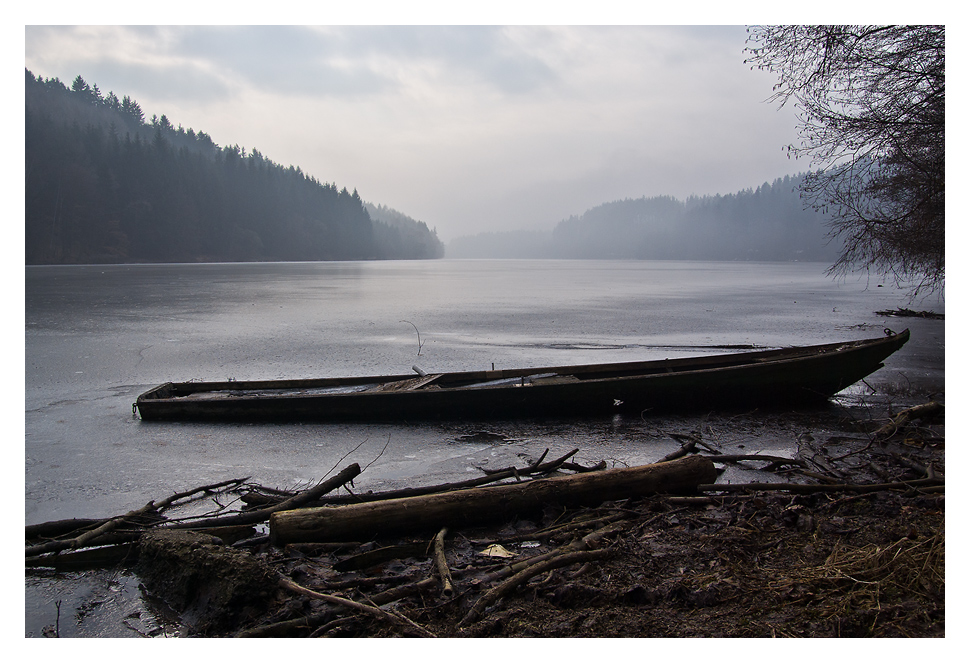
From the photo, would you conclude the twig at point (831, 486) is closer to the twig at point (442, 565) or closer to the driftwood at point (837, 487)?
the driftwood at point (837, 487)

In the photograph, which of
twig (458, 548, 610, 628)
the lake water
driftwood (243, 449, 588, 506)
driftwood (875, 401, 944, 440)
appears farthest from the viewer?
driftwood (875, 401, 944, 440)

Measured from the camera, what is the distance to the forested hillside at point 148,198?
8431 centimetres

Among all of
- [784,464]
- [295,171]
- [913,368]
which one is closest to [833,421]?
[784,464]

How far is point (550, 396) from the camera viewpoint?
8008 millimetres

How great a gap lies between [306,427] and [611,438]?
13.0ft

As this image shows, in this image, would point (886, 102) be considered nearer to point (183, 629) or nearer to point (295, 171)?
point (183, 629)

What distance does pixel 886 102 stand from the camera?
30.6ft

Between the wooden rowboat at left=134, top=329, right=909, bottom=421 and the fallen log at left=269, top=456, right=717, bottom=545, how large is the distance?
3.16m

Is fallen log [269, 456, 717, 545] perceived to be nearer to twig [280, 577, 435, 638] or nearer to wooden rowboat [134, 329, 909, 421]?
twig [280, 577, 435, 638]

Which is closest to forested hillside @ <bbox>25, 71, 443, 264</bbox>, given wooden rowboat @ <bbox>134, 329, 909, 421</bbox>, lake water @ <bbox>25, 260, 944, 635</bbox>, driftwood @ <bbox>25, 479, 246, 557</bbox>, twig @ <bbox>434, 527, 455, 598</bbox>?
lake water @ <bbox>25, 260, 944, 635</bbox>

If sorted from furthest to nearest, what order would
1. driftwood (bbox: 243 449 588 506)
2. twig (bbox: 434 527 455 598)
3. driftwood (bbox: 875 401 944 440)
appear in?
driftwood (bbox: 875 401 944 440) → driftwood (bbox: 243 449 588 506) → twig (bbox: 434 527 455 598)

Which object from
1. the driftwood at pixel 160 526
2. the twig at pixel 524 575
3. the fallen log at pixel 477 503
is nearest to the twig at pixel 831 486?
the fallen log at pixel 477 503

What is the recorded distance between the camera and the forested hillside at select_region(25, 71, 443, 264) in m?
84.3

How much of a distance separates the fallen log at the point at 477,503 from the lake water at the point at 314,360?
1282mm
